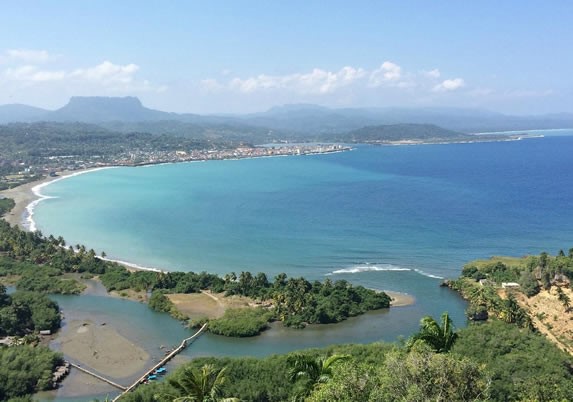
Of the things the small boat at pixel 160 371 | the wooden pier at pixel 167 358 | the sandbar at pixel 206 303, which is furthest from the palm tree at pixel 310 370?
the sandbar at pixel 206 303

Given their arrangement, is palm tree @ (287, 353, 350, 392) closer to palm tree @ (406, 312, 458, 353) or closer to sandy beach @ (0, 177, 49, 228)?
palm tree @ (406, 312, 458, 353)

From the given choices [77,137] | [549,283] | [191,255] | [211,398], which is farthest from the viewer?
[77,137]

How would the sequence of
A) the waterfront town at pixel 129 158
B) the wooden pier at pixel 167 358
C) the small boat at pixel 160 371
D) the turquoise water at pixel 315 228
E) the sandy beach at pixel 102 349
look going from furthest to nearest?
the waterfront town at pixel 129 158, the turquoise water at pixel 315 228, the sandy beach at pixel 102 349, the small boat at pixel 160 371, the wooden pier at pixel 167 358

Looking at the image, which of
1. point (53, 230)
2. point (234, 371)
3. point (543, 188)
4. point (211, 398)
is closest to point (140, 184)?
point (53, 230)

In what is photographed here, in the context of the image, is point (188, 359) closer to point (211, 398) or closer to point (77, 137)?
point (211, 398)

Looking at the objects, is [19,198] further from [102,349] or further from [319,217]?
[102,349]

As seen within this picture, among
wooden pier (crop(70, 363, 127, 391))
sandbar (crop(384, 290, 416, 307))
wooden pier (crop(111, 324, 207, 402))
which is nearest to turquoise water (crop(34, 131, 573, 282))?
sandbar (crop(384, 290, 416, 307))

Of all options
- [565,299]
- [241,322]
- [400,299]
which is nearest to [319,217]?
[400,299]

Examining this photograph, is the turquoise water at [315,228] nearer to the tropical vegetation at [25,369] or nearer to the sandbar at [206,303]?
the sandbar at [206,303]
